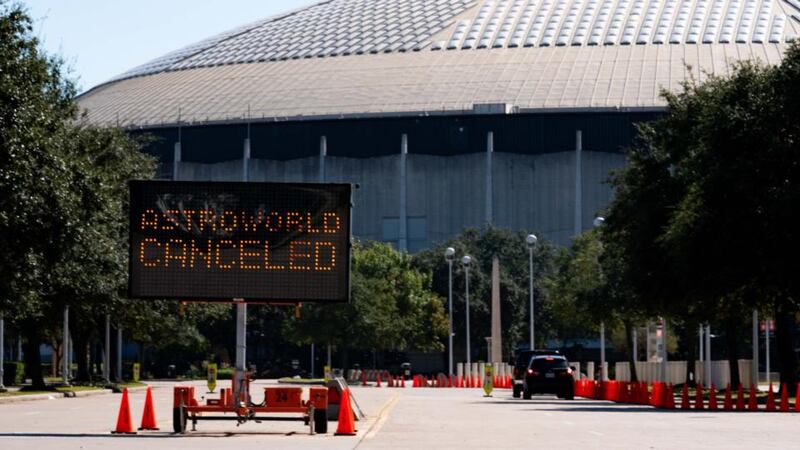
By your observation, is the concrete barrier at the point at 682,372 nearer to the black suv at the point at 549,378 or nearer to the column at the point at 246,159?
the black suv at the point at 549,378

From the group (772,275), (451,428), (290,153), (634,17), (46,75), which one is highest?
(634,17)

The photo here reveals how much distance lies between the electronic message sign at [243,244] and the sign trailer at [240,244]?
2cm

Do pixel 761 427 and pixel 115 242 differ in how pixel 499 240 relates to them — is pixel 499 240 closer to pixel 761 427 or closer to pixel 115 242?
pixel 115 242

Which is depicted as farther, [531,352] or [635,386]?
[531,352]

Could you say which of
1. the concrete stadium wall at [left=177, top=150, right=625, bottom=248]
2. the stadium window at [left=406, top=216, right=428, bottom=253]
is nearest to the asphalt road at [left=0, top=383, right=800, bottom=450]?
the concrete stadium wall at [left=177, top=150, right=625, bottom=248]

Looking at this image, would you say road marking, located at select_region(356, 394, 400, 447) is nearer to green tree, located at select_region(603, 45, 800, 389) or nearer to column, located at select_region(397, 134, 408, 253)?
green tree, located at select_region(603, 45, 800, 389)

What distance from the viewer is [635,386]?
56.4 m

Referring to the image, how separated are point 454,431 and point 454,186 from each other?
12602 cm

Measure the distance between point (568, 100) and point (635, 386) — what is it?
290 ft

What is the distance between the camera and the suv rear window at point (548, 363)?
6291cm

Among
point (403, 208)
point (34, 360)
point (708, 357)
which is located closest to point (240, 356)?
point (34, 360)

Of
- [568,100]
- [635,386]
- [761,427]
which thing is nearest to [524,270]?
[568,100]

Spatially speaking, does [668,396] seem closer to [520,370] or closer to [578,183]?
[520,370]

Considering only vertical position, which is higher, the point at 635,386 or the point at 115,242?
the point at 115,242
